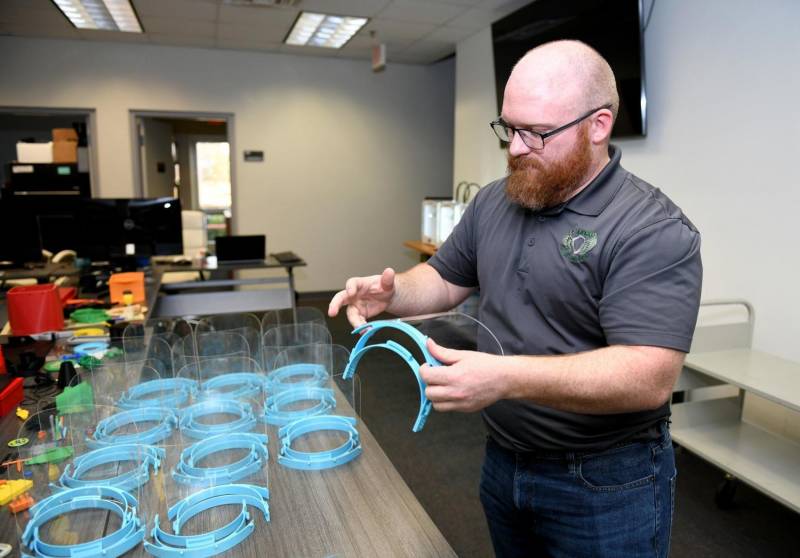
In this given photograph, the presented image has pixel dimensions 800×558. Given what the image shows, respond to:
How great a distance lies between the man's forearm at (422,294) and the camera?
142 cm

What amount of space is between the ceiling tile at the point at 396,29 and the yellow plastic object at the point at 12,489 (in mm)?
4748

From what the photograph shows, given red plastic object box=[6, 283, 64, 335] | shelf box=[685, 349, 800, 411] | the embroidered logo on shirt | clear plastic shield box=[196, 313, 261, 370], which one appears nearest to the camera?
the embroidered logo on shirt

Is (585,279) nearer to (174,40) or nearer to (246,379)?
(246,379)

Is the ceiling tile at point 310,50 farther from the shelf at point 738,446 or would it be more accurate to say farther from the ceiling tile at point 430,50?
the shelf at point 738,446

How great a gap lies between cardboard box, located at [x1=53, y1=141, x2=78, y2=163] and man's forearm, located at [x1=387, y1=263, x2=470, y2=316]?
591 cm

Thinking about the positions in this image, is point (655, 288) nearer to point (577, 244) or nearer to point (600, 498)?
point (577, 244)

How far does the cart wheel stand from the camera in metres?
2.52

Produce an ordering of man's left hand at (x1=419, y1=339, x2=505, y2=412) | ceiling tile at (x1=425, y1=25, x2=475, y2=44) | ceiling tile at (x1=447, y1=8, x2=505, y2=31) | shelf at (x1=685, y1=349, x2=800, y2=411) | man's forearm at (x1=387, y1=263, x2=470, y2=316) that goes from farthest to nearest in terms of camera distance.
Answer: ceiling tile at (x1=425, y1=25, x2=475, y2=44) < ceiling tile at (x1=447, y1=8, x2=505, y2=31) < shelf at (x1=685, y1=349, x2=800, y2=411) < man's forearm at (x1=387, y1=263, x2=470, y2=316) < man's left hand at (x1=419, y1=339, x2=505, y2=412)

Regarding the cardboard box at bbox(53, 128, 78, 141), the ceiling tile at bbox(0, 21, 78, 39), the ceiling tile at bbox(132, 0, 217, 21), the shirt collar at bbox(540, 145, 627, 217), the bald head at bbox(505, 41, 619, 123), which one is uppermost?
the ceiling tile at bbox(0, 21, 78, 39)

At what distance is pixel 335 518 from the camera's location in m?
1.23

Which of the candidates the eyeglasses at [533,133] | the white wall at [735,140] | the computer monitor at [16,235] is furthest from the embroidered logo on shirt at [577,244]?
the computer monitor at [16,235]

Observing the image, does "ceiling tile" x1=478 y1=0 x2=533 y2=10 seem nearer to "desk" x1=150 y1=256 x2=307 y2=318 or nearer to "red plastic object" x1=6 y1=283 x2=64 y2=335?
"desk" x1=150 y1=256 x2=307 y2=318

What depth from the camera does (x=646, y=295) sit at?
1.01 m

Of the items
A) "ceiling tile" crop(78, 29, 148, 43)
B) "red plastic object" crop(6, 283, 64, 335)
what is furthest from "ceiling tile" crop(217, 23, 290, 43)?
"red plastic object" crop(6, 283, 64, 335)
